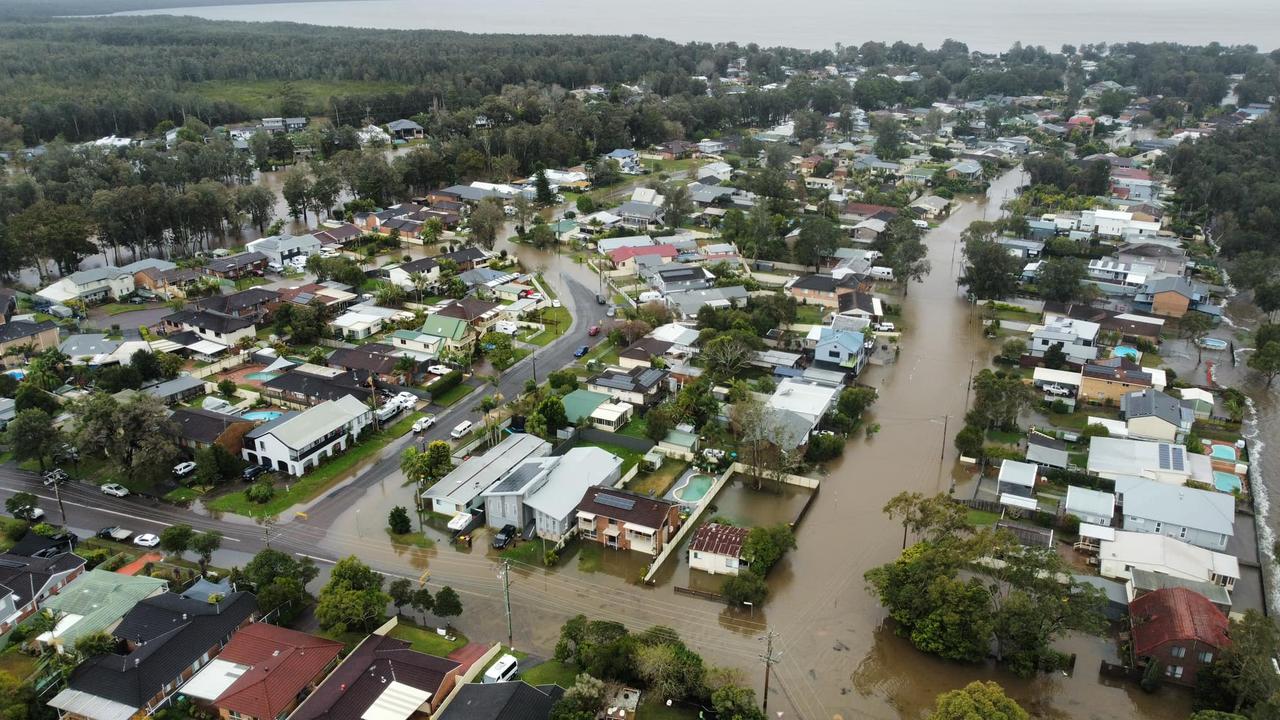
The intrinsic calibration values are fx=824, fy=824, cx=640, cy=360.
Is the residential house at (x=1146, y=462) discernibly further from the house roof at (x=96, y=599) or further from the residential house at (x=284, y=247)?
the residential house at (x=284, y=247)

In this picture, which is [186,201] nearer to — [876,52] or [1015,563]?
[1015,563]

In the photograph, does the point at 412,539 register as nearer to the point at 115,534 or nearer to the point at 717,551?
the point at 115,534

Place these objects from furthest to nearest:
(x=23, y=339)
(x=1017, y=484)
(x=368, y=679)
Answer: (x=23, y=339) < (x=1017, y=484) < (x=368, y=679)

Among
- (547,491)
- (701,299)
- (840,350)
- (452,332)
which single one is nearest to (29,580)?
(547,491)

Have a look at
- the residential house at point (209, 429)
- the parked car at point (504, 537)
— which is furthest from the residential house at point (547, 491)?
the residential house at point (209, 429)

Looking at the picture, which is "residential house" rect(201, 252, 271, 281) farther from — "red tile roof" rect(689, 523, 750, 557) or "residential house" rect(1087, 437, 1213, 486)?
"residential house" rect(1087, 437, 1213, 486)

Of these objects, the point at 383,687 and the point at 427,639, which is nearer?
the point at 383,687

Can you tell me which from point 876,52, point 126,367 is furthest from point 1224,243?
point 876,52
